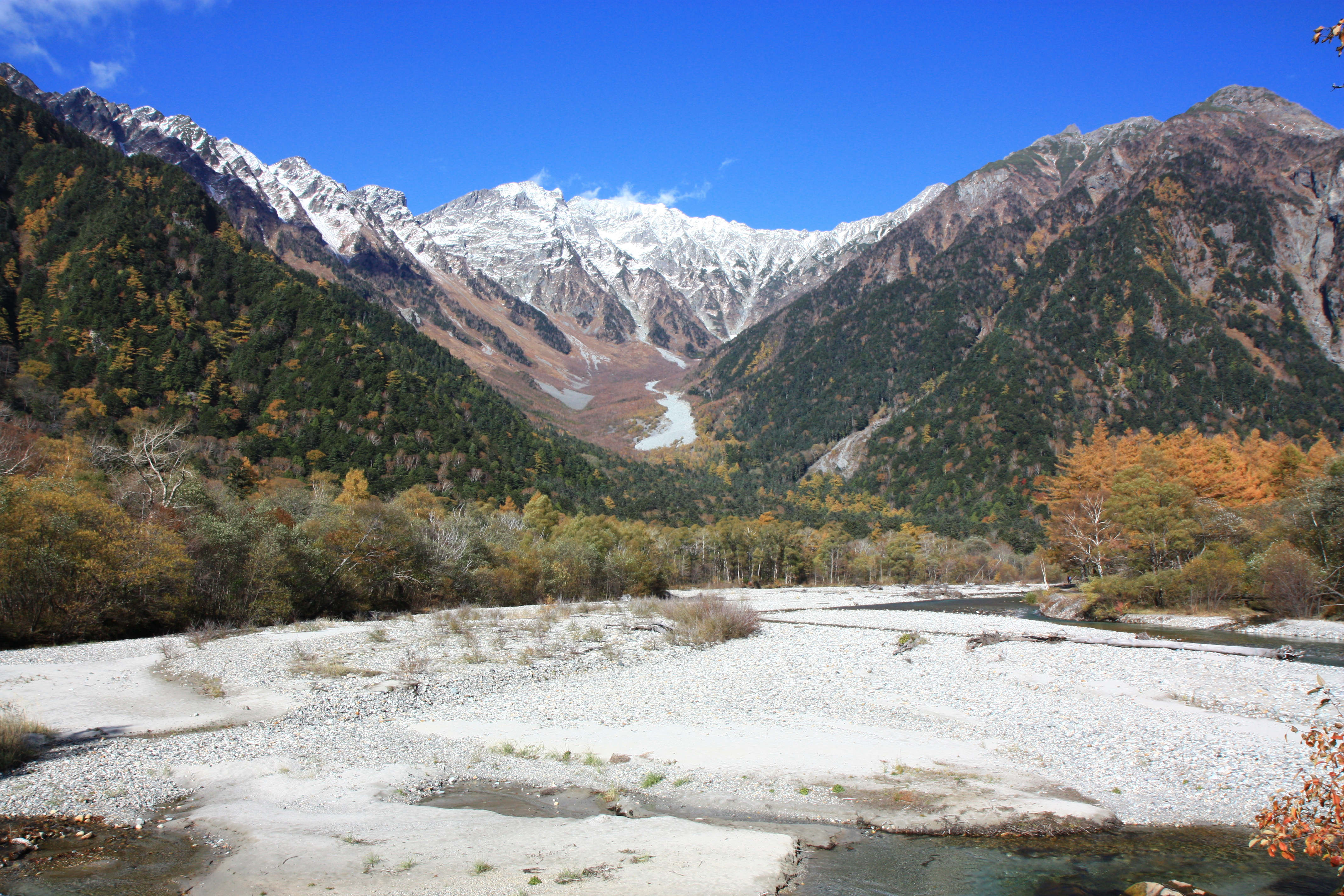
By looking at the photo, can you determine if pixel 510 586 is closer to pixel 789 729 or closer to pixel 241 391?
pixel 789 729

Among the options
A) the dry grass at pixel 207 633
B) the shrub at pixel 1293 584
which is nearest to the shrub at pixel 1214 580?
the shrub at pixel 1293 584

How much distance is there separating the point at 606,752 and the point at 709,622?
23.2 m

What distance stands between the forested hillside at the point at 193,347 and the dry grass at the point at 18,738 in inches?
3065

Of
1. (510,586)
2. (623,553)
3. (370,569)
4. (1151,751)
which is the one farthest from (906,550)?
(1151,751)

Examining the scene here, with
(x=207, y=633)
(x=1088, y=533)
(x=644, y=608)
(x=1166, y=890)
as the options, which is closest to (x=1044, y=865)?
(x=1166, y=890)

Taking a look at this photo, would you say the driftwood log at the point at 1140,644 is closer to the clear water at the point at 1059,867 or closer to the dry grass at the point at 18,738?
the clear water at the point at 1059,867

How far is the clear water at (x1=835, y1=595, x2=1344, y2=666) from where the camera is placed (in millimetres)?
32719

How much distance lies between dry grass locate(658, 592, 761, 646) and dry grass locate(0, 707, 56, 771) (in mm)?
25363

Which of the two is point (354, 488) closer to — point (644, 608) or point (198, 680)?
point (644, 608)

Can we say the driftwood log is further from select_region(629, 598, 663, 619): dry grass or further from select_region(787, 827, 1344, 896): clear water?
select_region(787, 827, 1344, 896): clear water

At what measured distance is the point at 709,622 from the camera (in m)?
38.8

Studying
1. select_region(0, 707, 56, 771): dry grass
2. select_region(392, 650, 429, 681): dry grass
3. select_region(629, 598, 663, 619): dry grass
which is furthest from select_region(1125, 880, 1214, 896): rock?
Answer: select_region(629, 598, 663, 619): dry grass

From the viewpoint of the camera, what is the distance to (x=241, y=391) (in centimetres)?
10569

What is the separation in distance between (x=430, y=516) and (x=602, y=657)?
36361mm
